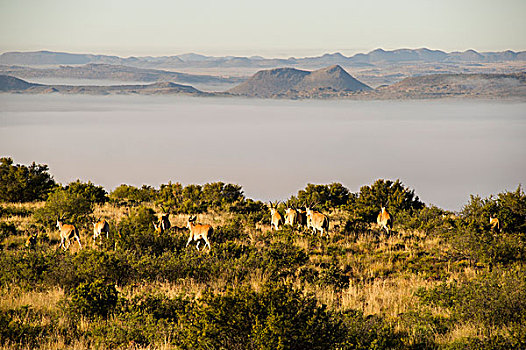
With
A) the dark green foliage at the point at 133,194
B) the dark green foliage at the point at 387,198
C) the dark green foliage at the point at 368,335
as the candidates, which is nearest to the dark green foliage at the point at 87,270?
the dark green foliage at the point at 368,335

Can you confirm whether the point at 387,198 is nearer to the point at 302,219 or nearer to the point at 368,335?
the point at 302,219

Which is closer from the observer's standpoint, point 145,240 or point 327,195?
point 145,240

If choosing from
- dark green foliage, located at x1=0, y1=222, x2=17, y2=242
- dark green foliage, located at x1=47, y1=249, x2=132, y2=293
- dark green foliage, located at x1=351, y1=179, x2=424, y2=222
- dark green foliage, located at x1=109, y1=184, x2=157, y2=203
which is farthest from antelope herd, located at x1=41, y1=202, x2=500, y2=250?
dark green foliage, located at x1=109, y1=184, x2=157, y2=203

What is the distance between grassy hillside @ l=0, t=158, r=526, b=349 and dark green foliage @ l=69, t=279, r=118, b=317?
2 cm

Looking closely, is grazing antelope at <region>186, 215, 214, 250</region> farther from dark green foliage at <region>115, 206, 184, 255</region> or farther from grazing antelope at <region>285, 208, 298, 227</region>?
grazing antelope at <region>285, 208, 298, 227</region>

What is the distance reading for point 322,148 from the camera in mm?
133875

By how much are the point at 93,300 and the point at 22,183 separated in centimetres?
1469

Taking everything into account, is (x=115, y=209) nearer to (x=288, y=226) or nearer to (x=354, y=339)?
(x=288, y=226)

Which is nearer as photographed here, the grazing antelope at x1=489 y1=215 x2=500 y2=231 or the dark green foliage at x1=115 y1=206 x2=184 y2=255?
the dark green foliage at x1=115 y1=206 x2=184 y2=255

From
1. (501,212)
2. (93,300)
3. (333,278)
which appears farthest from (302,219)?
(93,300)

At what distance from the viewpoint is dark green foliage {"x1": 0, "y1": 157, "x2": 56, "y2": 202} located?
2081 centimetres

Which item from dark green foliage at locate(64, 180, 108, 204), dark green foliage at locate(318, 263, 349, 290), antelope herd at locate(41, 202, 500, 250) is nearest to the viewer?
dark green foliage at locate(318, 263, 349, 290)

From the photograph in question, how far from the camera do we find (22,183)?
21.0 m

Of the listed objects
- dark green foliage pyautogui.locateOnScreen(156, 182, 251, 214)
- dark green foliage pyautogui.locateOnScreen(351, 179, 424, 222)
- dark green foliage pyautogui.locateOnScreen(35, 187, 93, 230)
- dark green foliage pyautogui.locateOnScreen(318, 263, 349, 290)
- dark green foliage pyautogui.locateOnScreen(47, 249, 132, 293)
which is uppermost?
dark green foliage pyautogui.locateOnScreen(47, 249, 132, 293)
